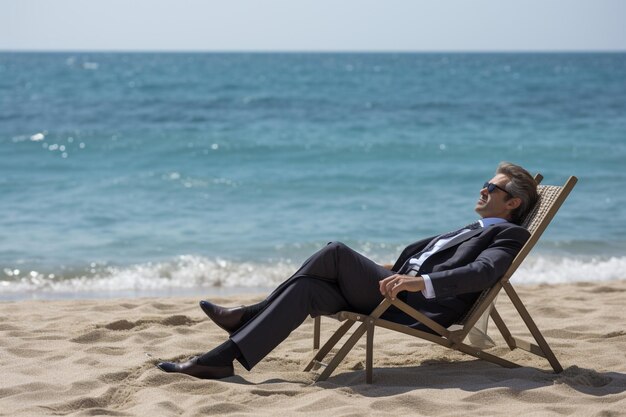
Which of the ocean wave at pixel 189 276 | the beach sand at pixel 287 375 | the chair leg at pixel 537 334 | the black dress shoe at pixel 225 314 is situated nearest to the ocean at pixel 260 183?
the ocean wave at pixel 189 276

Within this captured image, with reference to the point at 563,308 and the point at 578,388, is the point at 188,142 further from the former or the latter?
the point at 578,388

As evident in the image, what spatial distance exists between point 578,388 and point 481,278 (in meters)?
0.72

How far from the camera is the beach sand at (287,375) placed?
4.05 meters

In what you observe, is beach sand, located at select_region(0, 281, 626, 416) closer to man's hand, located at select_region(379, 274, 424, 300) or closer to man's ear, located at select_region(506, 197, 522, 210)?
man's hand, located at select_region(379, 274, 424, 300)

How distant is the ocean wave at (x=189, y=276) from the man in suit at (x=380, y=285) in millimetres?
3715

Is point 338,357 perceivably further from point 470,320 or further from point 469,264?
point 469,264

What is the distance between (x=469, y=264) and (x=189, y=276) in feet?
15.4

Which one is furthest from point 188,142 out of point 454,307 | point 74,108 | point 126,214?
point 454,307

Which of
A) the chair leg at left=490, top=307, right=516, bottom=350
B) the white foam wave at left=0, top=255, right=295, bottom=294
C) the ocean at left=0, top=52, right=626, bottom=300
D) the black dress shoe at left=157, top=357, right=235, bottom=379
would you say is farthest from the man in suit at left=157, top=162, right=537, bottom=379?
the white foam wave at left=0, top=255, right=295, bottom=294

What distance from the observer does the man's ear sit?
4859 millimetres

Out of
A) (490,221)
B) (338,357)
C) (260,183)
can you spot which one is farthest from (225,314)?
(260,183)

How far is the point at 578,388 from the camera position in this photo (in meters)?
4.36

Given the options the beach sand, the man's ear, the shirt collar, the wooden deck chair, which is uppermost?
the man's ear

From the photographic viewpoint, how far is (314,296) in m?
4.46
